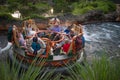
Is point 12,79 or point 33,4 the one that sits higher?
point 12,79

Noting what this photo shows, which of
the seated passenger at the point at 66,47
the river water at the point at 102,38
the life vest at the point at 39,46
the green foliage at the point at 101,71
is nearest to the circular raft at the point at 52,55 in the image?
the life vest at the point at 39,46

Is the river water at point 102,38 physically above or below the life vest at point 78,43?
below

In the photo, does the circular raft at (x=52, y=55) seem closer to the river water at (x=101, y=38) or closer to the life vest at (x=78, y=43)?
the life vest at (x=78, y=43)

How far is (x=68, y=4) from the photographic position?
2384 centimetres

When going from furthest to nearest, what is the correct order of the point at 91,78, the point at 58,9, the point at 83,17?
the point at 58,9
the point at 83,17
the point at 91,78

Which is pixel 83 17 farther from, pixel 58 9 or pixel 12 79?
pixel 12 79

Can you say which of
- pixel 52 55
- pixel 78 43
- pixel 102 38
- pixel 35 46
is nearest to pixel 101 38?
pixel 102 38

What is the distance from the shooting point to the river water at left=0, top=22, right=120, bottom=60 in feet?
43.4

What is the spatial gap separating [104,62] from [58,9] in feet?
62.7

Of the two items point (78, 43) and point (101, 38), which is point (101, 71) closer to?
point (78, 43)

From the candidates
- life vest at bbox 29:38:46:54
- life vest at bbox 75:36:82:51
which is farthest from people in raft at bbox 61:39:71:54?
life vest at bbox 29:38:46:54

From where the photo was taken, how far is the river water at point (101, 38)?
43.4 feet

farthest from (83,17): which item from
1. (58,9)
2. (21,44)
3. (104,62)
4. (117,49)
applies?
(104,62)

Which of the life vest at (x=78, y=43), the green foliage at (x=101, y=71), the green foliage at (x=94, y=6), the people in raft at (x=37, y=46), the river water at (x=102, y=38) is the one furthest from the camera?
the green foliage at (x=94, y=6)
